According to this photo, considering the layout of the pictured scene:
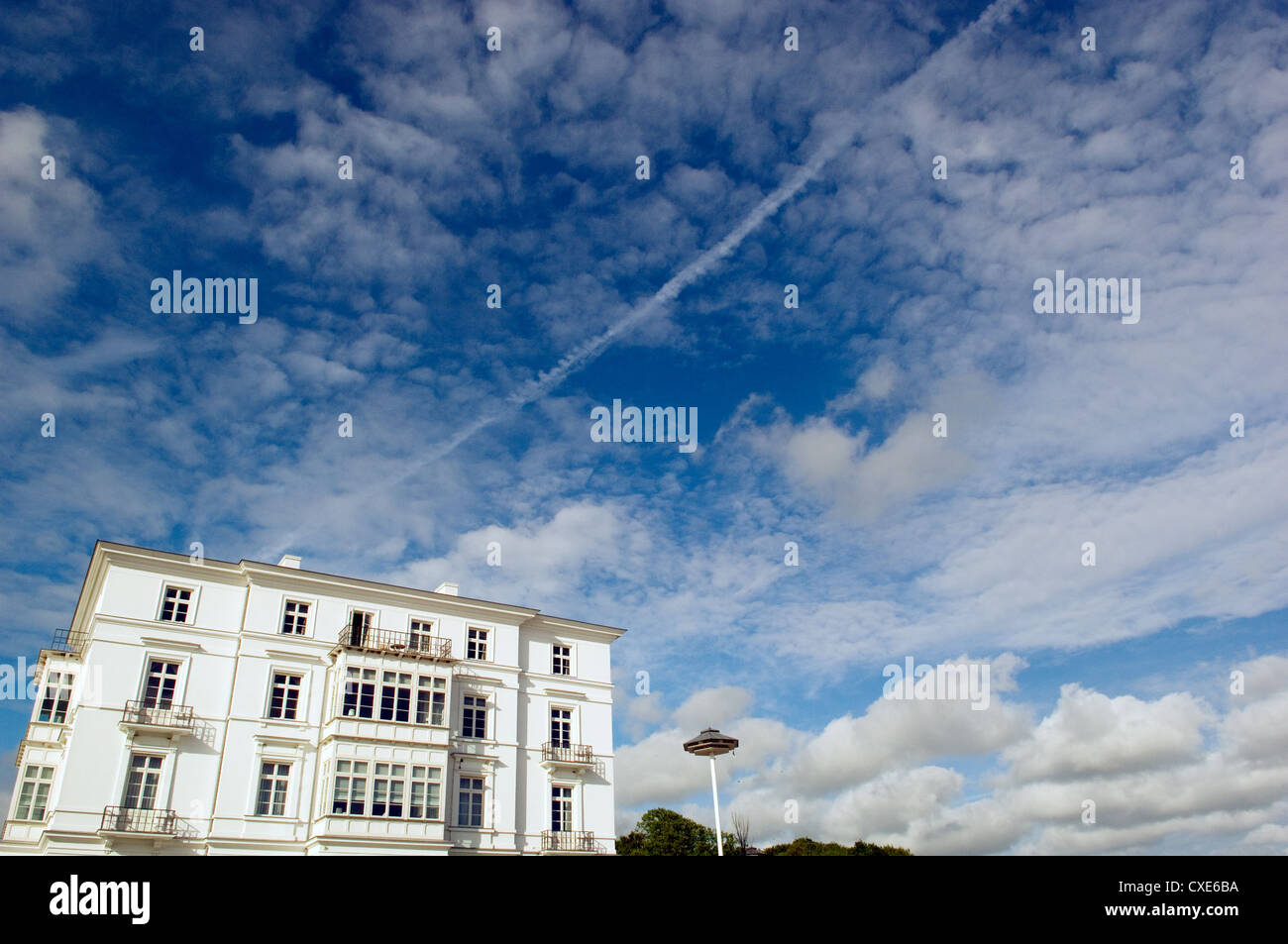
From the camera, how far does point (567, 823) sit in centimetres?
3838

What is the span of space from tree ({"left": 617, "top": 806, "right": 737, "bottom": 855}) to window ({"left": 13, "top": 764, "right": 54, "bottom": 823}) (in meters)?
42.1

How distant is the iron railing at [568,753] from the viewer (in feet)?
128

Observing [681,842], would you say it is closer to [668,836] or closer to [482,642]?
[668,836]

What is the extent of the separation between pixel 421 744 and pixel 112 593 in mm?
13850

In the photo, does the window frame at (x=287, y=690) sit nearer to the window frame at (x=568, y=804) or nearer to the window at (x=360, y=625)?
the window at (x=360, y=625)

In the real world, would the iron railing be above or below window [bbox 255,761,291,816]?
above

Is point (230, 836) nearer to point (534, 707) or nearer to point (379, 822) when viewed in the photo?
point (379, 822)

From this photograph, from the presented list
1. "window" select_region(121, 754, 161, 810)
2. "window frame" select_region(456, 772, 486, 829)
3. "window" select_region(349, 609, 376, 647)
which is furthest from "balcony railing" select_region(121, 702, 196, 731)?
"window frame" select_region(456, 772, 486, 829)


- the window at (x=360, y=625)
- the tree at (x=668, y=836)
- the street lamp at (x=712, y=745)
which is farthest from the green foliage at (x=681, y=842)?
the window at (x=360, y=625)

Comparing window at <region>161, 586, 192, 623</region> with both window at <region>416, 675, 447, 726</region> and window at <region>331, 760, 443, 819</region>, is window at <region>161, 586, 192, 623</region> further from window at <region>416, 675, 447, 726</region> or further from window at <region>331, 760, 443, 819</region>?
window at <region>416, 675, 447, 726</region>

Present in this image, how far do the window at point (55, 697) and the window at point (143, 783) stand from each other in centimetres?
717

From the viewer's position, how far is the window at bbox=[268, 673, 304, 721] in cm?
3406
